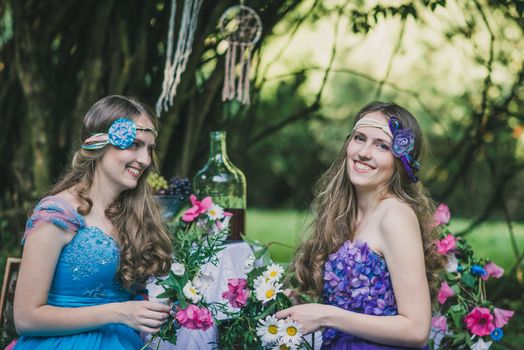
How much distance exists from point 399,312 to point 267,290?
1.44 ft

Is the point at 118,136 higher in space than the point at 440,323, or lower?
higher

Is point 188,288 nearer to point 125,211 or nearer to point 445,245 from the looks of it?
point 125,211

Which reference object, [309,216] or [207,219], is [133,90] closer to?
[207,219]

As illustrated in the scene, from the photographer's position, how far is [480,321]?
2795 mm

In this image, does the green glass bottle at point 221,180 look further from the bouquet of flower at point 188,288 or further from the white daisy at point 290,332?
the white daisy at point 290,332

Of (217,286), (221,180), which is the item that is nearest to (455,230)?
(221,180)

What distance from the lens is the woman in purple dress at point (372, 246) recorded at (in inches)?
86.4

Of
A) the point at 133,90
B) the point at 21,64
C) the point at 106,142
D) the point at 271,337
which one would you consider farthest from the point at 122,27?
the point at 271,337

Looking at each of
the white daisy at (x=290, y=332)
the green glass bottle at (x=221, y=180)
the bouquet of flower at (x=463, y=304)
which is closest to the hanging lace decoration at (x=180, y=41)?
the green glass bottle at (x=221, y=180)

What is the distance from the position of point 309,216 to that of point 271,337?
80 cm

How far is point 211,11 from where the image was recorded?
4.27 metres

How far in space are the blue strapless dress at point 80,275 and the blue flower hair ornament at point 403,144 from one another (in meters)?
1.08

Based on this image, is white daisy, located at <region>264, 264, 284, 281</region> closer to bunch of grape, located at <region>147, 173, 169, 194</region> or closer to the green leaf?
the green leaf

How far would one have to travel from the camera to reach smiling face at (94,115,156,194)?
97.0 inches
